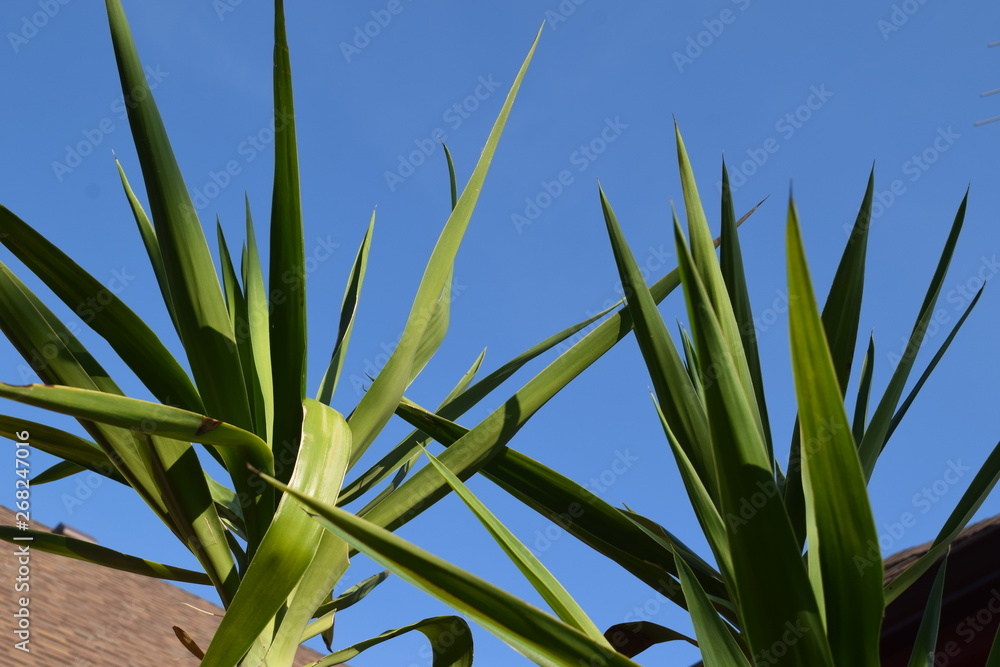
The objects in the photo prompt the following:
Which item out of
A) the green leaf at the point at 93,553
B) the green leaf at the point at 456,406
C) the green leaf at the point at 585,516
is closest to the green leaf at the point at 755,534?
the green leaf at the point at 585,516

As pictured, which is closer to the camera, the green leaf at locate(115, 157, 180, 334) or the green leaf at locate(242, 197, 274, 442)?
the green leaf at locate(242, 197, 274, 442)

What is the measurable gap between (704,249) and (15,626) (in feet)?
14.0

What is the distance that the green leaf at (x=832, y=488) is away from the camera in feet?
3.05

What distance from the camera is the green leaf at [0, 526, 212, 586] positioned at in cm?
177

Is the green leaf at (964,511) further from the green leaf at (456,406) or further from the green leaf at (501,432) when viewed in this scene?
the green leaf at (456,406)

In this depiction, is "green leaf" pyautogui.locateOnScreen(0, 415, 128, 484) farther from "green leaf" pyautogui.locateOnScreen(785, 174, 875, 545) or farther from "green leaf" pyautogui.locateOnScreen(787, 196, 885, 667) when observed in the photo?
"green leaf" pyautogui.locateOnScreen(785, 174, 875, 545)

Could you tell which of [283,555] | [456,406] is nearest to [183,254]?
[283,555]

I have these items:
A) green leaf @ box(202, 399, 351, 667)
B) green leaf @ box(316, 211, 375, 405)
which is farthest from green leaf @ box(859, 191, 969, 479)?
green leaf @ box(316, 211, 375, 405)

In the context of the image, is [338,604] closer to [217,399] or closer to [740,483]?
[217,399]

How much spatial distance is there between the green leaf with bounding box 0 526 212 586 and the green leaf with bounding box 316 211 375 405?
1.68 feet

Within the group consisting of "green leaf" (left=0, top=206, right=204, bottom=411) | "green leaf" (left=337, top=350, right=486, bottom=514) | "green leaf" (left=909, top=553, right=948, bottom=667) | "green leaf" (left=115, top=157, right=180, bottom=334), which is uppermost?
"green leaf" (left=115, top=157, right=180, bottom=334)

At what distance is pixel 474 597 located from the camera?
3.38 feet

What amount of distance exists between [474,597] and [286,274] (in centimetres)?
84

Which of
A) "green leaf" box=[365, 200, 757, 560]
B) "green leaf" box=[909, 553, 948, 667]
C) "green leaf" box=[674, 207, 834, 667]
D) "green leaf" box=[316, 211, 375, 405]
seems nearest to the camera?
"green leaf" box=[674, 207, 834, 667]
